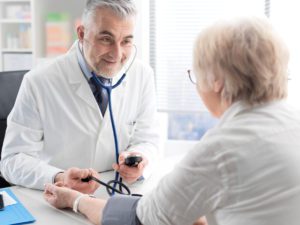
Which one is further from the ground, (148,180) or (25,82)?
(25,82)

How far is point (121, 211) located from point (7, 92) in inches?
42.4

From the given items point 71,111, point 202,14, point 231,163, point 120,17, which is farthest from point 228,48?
point 202,14

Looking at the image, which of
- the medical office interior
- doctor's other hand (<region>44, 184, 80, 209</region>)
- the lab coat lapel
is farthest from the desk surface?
the medical office interior

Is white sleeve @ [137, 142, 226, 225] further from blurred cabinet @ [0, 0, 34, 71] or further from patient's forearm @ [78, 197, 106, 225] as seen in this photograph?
blurred cabinet @ [0, 0, 34, 71]

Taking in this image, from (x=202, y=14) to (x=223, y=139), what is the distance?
7.69 ft

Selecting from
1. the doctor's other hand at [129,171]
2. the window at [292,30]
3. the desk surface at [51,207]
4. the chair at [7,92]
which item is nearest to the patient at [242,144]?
the desk surface at [51,207]

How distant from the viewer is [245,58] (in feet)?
3.09

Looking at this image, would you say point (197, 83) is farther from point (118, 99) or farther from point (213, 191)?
point (118, 99)

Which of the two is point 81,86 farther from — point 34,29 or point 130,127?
point 34,29

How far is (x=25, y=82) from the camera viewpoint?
5.66 feet

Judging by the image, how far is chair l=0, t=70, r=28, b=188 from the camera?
197 centimetres

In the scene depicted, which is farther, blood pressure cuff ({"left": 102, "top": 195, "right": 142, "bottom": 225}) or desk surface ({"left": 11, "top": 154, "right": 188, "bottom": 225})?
desk surface ({"left": 11, "top": 154, "right": 188, "bottom": 225})

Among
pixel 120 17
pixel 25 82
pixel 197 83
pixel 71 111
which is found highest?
pixel 120 17

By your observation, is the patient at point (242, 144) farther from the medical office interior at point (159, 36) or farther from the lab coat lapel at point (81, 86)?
the medical office interior at point (159, 36)
